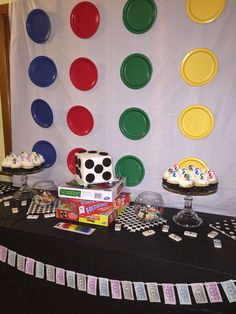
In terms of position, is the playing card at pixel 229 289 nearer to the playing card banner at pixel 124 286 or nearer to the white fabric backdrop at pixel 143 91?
the playing card banner at pixel 124 286

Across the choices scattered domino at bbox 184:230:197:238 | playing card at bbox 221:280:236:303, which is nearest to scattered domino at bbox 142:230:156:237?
scattered domino at bbox 184:230:197:238

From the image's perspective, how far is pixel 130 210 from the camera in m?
1.48

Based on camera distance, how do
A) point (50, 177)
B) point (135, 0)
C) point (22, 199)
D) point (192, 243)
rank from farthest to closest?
point (50, 177), point (22, 199), point (135, 0), point (192, 243)

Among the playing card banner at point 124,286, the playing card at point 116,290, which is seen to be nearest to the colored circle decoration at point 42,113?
the playing card banner at point 124,286

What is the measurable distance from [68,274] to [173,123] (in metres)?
0.94

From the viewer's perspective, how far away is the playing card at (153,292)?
3.54 feet

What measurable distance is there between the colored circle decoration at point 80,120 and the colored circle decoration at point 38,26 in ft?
1.58

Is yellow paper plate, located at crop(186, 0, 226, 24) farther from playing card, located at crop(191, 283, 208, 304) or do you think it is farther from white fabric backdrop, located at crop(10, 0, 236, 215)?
playing card, located at crop(191, 283, 208, 304)

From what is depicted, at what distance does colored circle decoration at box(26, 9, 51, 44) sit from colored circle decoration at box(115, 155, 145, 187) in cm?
90

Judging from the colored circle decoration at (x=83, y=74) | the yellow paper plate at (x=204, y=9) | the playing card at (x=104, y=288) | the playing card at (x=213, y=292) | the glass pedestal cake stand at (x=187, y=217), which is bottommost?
the playing card at (x=104, y=288)

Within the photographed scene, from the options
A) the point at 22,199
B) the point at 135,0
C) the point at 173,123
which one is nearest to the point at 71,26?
the point at 135,0

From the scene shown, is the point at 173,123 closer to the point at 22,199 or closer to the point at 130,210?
the point at 130,210

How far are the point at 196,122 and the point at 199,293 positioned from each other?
0.82 meters

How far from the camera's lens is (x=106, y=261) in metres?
1.14
